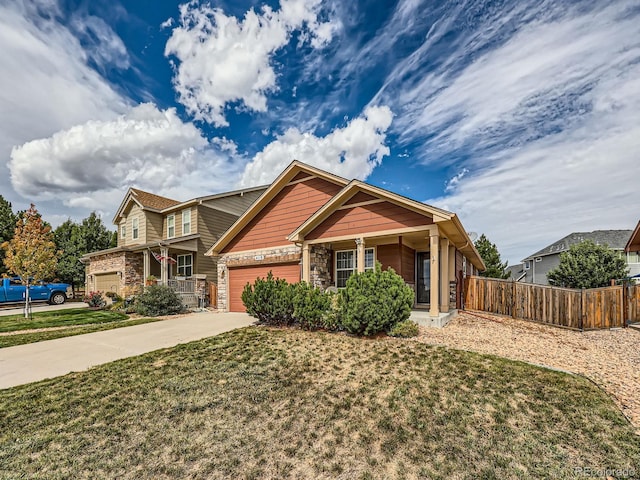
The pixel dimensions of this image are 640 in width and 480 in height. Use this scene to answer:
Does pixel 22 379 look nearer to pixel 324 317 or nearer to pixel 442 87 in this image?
pixel 324 317

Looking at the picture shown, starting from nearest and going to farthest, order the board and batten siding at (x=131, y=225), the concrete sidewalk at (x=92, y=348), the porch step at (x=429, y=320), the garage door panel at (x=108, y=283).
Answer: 1. the concrete sidewalk at (x=92, y=348)
2. the porch step at (x=429, y=320)
3. the garage door panel at (x=108, y=283)
4. the board and batten siding at (x=131, y=225)

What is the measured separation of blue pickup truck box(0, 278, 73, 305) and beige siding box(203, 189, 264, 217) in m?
9.81

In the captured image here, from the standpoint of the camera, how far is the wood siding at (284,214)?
12.8m

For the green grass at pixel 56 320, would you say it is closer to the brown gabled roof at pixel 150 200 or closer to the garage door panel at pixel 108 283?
the garage door panel at pixel 108 283

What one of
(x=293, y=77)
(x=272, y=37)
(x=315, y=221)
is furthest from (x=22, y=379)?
(x=293, y=77)

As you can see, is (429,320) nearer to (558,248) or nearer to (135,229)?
(135,229)

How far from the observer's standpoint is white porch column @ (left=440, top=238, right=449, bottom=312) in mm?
10414

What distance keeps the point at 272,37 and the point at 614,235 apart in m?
33.7

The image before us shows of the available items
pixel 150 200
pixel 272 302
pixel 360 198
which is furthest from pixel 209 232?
pixel 360 198

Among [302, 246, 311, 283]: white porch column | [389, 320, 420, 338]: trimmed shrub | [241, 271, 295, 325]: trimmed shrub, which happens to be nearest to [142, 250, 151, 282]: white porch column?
[241, 271, 295, 325]: trimmed shrub

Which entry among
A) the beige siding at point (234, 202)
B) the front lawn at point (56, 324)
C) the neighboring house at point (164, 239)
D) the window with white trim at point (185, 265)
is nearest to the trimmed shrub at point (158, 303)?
the front lawn at point (56, 324)

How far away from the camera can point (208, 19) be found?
9.54m

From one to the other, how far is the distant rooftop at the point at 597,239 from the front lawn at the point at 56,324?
33857 mm

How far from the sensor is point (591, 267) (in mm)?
19672
